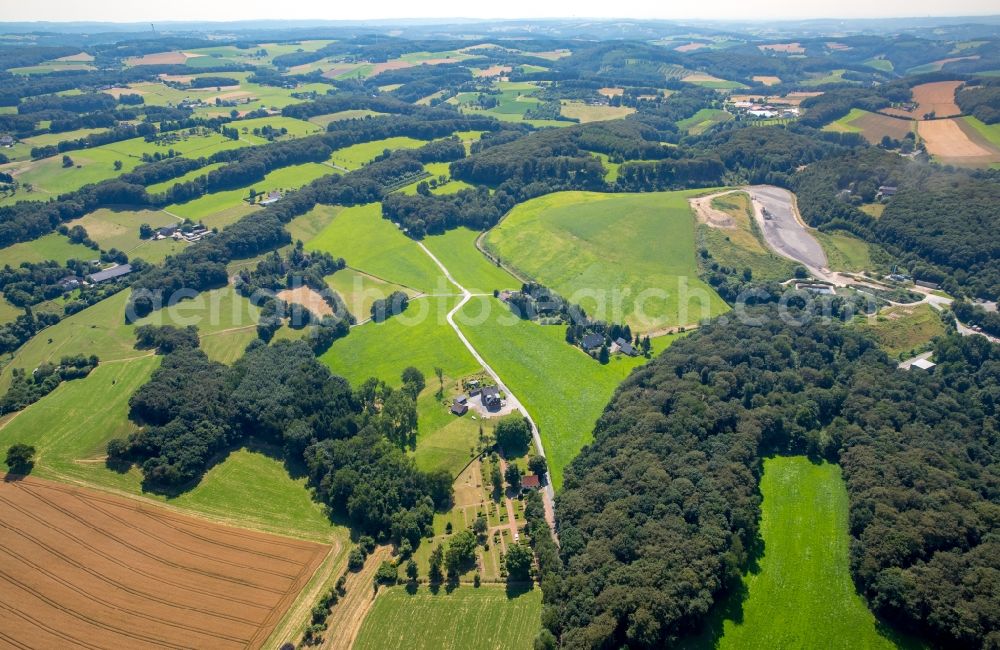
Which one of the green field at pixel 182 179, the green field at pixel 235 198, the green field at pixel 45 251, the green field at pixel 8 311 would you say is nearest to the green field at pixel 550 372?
the green field at pixel 235 198

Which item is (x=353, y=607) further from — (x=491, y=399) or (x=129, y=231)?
(x=129, y=231)

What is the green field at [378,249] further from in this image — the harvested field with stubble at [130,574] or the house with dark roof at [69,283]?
the harvested field with stubble at [130,574]

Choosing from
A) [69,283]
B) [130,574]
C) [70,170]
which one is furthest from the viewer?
[70,170]

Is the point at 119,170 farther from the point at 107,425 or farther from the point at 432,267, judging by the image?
the point at 107,425

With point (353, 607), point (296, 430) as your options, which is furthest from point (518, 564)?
point (296, 430)

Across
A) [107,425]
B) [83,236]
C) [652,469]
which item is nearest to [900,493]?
[652,469]
